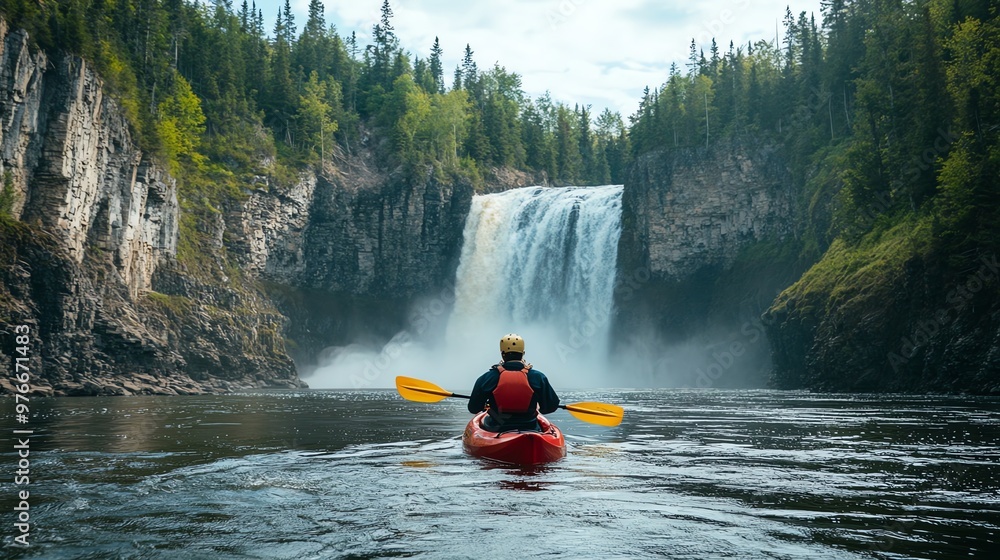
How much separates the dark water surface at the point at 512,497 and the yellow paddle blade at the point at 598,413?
0.54 meters

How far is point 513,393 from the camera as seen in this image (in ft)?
37.1

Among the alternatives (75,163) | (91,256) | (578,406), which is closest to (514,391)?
(578,406)

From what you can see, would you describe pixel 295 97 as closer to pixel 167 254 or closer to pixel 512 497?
pixel 167 254

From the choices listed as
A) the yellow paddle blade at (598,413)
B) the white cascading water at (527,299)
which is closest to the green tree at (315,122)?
the white cascading water at (527,299)

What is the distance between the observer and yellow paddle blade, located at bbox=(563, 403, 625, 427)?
1420 cm

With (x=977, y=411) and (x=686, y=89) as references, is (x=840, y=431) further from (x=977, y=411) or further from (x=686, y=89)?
(x=686, y=89)

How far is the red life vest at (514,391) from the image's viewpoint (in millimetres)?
11273

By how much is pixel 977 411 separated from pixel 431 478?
17.8 meters

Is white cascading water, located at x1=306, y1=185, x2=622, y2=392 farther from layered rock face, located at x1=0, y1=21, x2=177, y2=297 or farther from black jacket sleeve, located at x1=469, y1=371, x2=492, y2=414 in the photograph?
black jacket sleeve, located at x1=469, y1=371, x2=492, y2=414

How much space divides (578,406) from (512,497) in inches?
249

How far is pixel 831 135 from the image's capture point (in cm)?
6309

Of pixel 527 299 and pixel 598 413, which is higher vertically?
pixel 527 299

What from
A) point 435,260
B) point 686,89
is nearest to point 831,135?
point 686,89

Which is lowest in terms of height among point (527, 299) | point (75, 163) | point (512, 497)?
point (512, 497)
